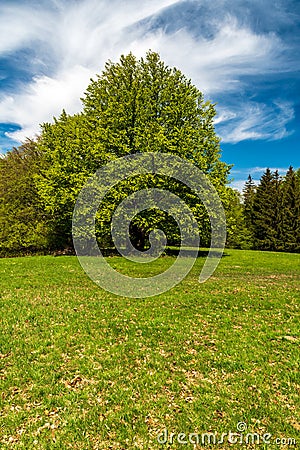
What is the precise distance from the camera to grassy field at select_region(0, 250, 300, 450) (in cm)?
489

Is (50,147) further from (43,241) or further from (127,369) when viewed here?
(127,369)

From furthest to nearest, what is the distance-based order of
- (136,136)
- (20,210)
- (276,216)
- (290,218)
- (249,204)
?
1. (249,204)
2. (276,216)
3. (290,218)
4. (20,210)
5. (136,136)

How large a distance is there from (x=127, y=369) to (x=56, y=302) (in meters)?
5.38

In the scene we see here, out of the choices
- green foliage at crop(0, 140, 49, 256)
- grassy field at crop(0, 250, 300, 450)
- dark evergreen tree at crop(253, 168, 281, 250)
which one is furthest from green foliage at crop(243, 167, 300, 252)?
grassy field at crop(0, 250, 300, 450)

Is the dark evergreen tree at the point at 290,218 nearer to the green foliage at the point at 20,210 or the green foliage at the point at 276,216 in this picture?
the green foliage at the point at 276,216

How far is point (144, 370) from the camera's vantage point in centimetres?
658

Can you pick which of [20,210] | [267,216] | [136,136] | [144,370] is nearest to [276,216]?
[267,216]

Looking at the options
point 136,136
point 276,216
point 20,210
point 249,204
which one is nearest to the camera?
point 136,136

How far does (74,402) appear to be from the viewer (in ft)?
18.2

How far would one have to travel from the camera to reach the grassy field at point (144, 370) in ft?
16.0

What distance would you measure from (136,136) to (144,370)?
20.3 metres

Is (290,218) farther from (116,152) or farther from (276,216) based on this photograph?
(116,152)

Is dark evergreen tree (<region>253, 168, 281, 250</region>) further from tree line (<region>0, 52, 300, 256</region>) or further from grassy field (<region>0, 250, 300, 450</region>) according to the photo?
grassy field (<region>0, 250, 300, 450</region>)

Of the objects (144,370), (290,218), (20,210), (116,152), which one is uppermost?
(116,152)
